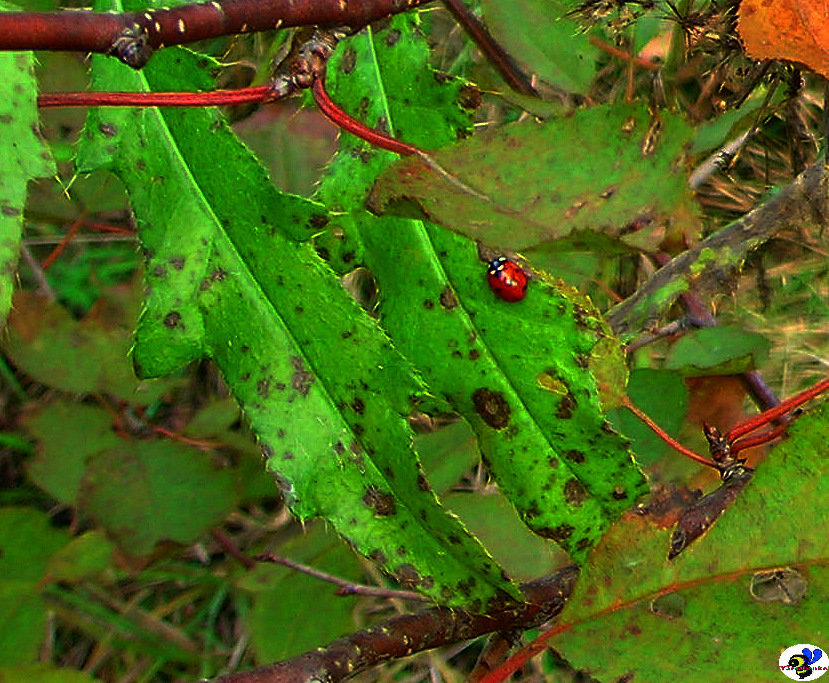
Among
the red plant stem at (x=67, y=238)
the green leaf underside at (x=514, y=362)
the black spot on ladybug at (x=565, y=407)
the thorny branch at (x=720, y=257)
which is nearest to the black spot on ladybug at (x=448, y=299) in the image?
the green leaf underside at (x=514, y=362)

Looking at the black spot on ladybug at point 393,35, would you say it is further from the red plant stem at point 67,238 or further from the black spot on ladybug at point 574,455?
the red plant stem at point 67,238

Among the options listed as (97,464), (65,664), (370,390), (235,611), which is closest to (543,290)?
(370,390)

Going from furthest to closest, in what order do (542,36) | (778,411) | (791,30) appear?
(542,36) < (778,411) < (791,30)

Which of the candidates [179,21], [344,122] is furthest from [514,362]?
[179,21]

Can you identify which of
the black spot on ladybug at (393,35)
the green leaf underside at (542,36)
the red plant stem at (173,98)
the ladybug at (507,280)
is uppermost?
the red plant stem at (173,98)

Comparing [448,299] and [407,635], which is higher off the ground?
[448,299]

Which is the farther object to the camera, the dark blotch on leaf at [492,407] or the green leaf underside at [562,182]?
the dark blotch on leaf at [492,407]

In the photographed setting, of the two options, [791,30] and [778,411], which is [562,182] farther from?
[778,411]

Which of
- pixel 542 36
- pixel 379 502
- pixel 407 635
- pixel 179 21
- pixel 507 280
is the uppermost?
pixel 179 21
